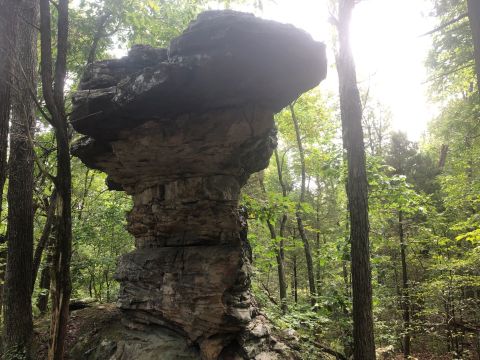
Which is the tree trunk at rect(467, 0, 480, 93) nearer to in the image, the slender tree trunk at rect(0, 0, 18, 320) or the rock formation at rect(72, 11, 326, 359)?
the rock formation at rect(72, 11, 326, 359)

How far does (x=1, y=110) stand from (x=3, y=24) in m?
1.43

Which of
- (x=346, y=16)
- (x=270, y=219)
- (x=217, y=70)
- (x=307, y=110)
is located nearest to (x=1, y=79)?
(x=217, y=70)

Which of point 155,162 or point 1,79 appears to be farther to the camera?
point 155,162

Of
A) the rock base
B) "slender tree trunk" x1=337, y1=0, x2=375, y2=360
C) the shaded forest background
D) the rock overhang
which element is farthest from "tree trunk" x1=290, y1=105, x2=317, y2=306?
the rock overhang

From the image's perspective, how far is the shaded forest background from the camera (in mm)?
8344

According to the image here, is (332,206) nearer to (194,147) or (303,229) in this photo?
(303,229)

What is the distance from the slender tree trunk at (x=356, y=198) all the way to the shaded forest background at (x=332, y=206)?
66.3 inches

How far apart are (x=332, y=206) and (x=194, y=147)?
14202mm

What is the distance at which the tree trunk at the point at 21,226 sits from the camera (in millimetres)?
6395

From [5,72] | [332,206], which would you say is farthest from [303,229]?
[5,72]

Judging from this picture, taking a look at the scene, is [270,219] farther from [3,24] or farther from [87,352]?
[3,24]

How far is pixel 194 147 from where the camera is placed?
6.24m

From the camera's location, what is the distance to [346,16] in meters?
6.67

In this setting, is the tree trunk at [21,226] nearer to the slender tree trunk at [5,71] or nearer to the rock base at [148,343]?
the rock base at [148,343]
